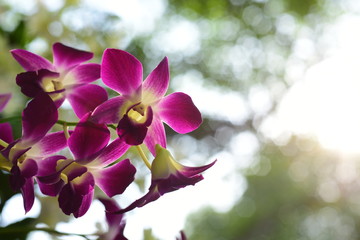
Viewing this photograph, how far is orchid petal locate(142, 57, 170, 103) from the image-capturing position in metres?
0.22

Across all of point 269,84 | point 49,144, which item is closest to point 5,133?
point 49,144

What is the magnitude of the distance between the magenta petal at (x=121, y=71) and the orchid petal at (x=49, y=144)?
0.13 ft

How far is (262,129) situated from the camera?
Answer: 250cm

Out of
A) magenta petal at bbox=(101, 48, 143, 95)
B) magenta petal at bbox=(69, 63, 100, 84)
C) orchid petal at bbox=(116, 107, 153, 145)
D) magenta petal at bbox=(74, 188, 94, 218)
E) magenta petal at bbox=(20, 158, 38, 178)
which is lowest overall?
magenta petal at bbox=(74, 188, 94, 218)

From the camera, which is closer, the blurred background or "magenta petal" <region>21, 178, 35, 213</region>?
"magenta petal" <region>21, 178, 35, 213</region>

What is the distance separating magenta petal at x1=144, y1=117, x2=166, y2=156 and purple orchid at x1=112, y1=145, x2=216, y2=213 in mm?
16

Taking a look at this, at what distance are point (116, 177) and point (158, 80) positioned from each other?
0.16ft

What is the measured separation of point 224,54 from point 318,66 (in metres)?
0.61

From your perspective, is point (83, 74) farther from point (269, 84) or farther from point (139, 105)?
point (269, 84)

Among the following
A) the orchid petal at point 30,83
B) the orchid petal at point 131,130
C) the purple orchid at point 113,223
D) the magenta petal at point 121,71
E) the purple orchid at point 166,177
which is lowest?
the purple orchid at point 113,223

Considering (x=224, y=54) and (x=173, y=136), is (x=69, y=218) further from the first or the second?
(x=224, y=54)

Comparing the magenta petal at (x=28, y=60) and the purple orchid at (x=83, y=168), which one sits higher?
the magenta petal at (x=28, y=60)

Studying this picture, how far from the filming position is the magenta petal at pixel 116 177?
0.22m

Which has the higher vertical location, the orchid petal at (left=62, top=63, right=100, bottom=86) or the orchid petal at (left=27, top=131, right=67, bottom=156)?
the orchid petal at (left=62, top=63, right=100, bottom=86)
